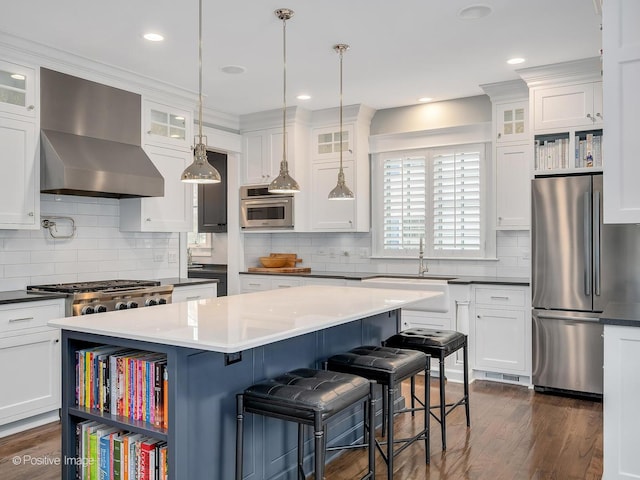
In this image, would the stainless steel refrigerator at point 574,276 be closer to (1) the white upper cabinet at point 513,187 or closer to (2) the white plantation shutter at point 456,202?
(1) the white upper cabinet at point 513,187

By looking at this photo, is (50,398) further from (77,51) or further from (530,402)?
(530,402)

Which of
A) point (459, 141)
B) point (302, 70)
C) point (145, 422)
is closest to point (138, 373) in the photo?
point (145, 422)

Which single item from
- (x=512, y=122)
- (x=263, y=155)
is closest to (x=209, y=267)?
(x=263, y=155)

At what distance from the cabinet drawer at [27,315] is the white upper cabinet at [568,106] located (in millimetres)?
4024

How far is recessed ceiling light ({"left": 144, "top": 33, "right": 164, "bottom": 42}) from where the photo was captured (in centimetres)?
378

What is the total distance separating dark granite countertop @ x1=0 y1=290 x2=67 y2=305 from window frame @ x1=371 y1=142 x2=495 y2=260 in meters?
3.30

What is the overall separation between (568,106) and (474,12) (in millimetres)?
1569

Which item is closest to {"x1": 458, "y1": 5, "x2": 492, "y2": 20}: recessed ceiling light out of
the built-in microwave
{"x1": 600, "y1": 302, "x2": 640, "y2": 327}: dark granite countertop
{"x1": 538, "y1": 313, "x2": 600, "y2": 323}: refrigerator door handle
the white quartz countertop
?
the white quartz countertop

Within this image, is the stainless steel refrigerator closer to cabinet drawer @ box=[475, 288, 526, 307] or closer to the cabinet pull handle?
cabinet drawer @ box=[475, 288, 526, 307]

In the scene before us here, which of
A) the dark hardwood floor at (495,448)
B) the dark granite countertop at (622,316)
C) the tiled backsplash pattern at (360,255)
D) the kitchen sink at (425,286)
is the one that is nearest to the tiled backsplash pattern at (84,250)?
the dark hardwood floor at (495,448)

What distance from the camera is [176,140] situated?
510cm

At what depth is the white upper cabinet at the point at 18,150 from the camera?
3.78 m

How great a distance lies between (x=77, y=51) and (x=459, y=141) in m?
3.52

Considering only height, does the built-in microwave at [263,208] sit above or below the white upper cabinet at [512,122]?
below
